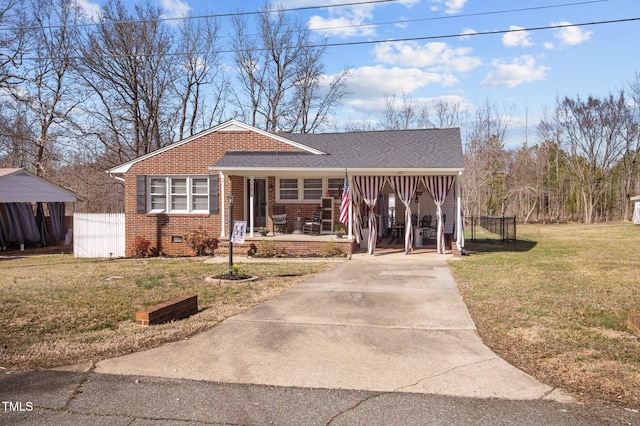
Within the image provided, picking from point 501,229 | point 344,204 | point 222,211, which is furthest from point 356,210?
point 501,229

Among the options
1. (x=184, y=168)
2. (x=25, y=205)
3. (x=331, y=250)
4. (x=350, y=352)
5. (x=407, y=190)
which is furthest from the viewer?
(x=25, y=205)

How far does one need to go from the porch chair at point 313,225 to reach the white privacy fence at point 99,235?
6647 millimetres

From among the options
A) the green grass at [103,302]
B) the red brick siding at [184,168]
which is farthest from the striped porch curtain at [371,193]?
the red brick siding at [184,168]

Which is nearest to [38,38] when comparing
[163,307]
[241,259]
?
[241,259]

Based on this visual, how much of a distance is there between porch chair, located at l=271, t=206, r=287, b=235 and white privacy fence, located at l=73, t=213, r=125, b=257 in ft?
18.2

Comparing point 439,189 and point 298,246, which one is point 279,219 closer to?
point 298,246

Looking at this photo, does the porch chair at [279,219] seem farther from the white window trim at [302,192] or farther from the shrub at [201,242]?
the shrub at [201,242]

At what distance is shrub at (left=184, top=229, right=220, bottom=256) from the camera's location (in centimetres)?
1723

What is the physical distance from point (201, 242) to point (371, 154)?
21.2ft

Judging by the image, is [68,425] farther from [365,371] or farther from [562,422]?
[562,422]

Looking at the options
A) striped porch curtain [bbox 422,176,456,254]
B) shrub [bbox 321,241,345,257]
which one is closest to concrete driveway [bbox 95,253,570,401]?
shrub [bbox 321,241,345,257]

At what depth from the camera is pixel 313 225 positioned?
17703mm

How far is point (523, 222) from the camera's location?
1613 inches

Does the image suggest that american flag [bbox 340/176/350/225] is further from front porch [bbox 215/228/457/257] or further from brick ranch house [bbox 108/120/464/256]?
front porch [bbox 215/228/457/257]
